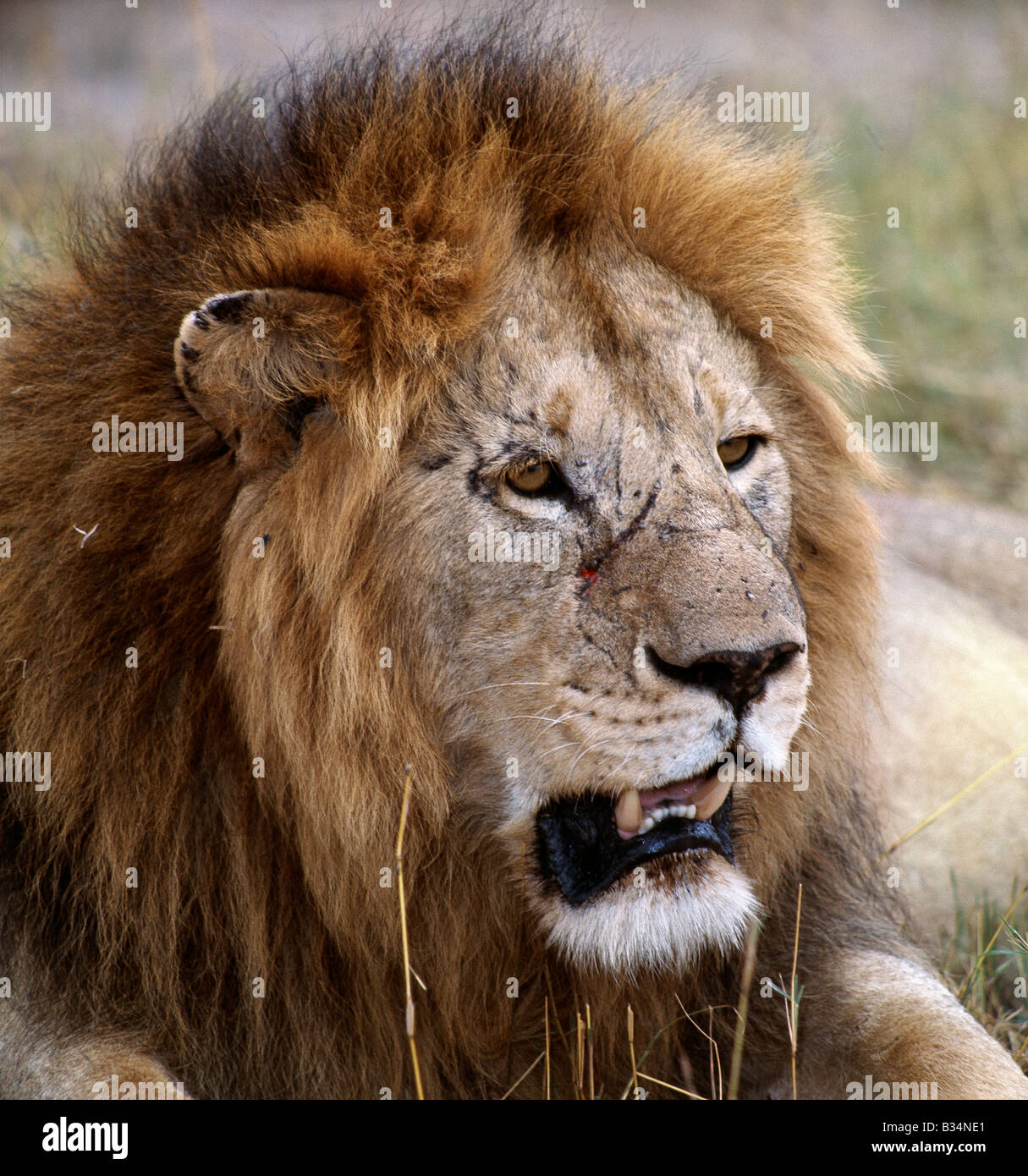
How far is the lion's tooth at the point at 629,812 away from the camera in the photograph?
2256 millimetres

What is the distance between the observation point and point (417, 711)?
236cm

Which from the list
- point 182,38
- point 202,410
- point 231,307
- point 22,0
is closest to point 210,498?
point 202,410

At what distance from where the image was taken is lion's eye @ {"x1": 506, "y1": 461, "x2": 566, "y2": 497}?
234cm

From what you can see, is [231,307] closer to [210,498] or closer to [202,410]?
[202,410]

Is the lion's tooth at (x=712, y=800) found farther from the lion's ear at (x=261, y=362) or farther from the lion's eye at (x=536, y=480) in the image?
the lion's ear at (x=261, y=362)

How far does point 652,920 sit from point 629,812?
17 centimetres

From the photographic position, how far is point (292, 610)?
2371 millimetres
